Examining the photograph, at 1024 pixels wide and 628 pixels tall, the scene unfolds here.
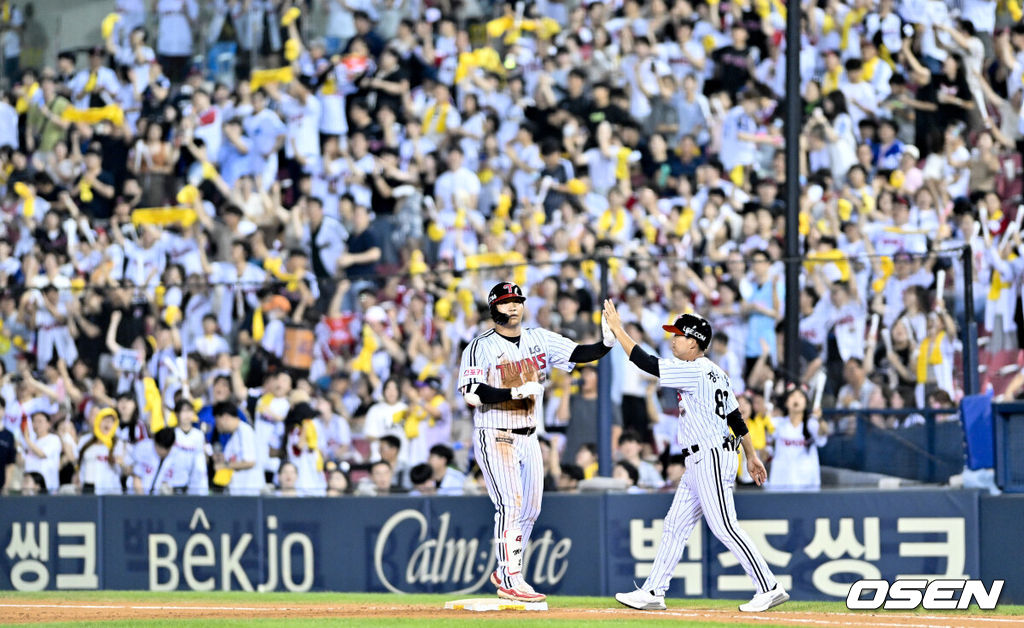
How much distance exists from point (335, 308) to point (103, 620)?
4148 millimetres

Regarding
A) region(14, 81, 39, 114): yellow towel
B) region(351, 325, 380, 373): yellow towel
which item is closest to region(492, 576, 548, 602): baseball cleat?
region(351, 325, 380, 373): yellow towel

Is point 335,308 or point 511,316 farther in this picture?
point 335,308

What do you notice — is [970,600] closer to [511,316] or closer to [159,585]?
[511,316]

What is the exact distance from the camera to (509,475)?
978cm

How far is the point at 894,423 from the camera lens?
12094 millimetres

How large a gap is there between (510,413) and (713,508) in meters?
1.41

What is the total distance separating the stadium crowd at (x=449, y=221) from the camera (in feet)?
41.8

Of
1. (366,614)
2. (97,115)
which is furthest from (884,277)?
(97,115)

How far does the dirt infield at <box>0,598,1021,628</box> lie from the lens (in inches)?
370

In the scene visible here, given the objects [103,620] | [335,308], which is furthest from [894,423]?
[103,620]

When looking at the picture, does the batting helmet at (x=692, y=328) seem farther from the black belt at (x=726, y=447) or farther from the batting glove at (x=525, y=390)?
the batting glove at (x=525, y=390)

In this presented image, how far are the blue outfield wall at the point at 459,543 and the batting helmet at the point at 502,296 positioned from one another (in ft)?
12.0

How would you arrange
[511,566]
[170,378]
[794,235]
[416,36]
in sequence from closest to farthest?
[511,566] < [794,235] < [170,378] < [416,36]

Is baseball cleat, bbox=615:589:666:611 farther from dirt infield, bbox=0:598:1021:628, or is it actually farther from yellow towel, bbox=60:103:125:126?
yellow towel, bbox=60:103:125:126
